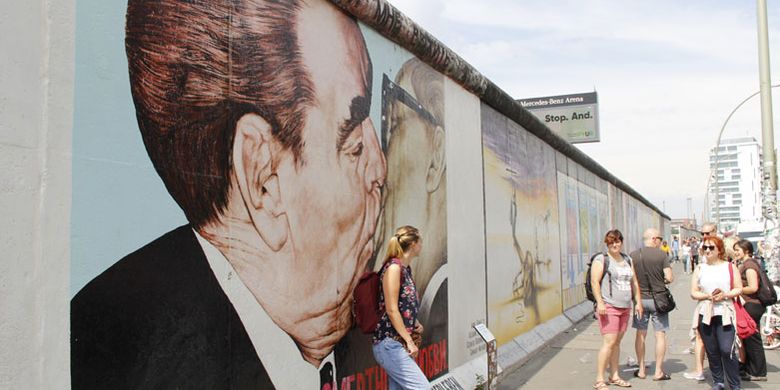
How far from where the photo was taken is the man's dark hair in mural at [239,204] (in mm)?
3412

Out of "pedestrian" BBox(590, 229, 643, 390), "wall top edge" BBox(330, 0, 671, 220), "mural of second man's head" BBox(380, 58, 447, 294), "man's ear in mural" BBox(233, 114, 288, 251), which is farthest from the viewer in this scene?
"pedestrian" BBox(590, 229, 643, 390)

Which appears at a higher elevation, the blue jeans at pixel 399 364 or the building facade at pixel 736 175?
the building facade at pixel 736 175

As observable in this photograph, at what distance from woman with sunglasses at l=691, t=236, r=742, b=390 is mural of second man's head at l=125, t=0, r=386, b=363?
12.3ft

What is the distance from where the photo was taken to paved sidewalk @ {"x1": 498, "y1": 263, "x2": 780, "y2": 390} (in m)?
8.09

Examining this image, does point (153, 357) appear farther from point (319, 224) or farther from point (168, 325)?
point (319, 224)

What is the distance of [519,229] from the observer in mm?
10844

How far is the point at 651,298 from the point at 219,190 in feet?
20.1

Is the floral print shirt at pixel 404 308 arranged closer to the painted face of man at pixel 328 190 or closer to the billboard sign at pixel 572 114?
the painted face of man at pixel 328 190

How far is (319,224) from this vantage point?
5094 millimetres

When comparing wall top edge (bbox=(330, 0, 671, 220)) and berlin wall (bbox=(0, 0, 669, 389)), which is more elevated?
wall top edge (bbox=(330, 0, 671, 220))

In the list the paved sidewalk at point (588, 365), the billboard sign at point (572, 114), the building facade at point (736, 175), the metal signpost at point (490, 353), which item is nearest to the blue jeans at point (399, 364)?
the metal signpost at point (490, 353)

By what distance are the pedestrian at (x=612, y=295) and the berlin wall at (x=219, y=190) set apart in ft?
4.85

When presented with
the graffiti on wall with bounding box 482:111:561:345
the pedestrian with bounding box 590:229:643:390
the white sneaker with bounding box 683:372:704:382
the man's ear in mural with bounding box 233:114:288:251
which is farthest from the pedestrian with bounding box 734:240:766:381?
the man's ear in mural with bounding box 233:114:288:251

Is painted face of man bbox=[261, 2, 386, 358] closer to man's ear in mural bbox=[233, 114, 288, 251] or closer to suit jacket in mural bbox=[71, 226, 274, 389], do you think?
man's ear in mural bbox=[233, 114, 288, 251]
